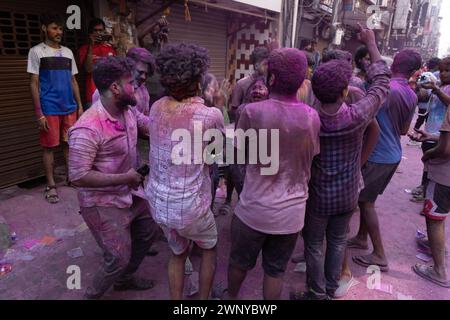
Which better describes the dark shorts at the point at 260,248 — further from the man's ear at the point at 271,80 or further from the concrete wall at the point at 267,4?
the concrete wall at the point at 267,4

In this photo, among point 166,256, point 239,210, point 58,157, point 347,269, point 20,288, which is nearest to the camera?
point 239,210

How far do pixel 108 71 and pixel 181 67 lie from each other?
0.50 m

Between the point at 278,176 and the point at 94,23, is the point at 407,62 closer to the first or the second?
the point at 278,176

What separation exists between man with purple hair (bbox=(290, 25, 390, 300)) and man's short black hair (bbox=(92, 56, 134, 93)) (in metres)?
1.23

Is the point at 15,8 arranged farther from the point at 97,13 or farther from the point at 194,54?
the point at 194,54

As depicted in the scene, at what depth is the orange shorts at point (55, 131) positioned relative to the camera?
3.71m

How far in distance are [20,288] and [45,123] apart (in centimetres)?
183

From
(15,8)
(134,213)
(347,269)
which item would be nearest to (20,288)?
(134,213)

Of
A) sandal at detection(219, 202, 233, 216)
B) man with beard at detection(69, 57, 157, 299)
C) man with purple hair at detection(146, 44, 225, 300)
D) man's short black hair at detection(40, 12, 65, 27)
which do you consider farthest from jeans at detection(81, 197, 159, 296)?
man's short black hair at detection(40, 12, 65, 27)

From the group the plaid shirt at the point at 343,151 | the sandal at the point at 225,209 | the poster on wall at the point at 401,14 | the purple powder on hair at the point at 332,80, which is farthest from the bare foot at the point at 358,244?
the poster on wall at the point at 401,14

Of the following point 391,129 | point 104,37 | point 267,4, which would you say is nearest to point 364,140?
point 391,129

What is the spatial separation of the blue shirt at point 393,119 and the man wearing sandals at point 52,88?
3.37m

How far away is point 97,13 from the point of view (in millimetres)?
4199

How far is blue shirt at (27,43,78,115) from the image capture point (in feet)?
11.6
